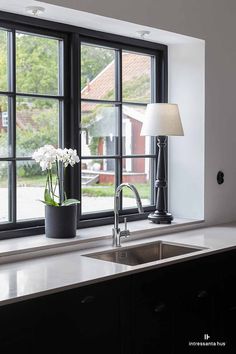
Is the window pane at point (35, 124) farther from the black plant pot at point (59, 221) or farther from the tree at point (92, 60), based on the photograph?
the black plant pot at point (59, 221)

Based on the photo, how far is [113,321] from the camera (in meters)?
2.39

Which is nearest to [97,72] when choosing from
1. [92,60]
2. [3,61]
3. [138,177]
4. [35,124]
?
[92,60]

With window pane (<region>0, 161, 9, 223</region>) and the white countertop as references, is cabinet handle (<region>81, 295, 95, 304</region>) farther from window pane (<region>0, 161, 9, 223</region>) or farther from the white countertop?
window pane (<region>0, 161, 9, 223</region>)

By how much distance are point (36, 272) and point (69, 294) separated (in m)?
0.28

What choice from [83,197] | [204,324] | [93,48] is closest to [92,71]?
[93,48]

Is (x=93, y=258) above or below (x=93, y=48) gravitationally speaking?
below

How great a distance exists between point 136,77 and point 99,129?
0.51 m

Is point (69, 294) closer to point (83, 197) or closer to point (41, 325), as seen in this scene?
point (41, 325)

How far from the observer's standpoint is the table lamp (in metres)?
3.45

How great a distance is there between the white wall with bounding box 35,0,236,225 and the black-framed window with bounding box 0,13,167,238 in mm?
318

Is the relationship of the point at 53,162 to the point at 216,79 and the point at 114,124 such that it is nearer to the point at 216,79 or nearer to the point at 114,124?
the point at 114,124

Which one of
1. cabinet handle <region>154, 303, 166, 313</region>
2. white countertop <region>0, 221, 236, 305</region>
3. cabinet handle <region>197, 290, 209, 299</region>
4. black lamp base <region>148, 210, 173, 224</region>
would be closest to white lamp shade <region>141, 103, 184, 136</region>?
black lamp base <region>148, 210, 173, 224</region>

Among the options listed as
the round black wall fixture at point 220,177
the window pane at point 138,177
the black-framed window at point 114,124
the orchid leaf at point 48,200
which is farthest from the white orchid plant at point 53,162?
the round black wall fixture at point 220,177

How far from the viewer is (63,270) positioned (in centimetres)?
246
